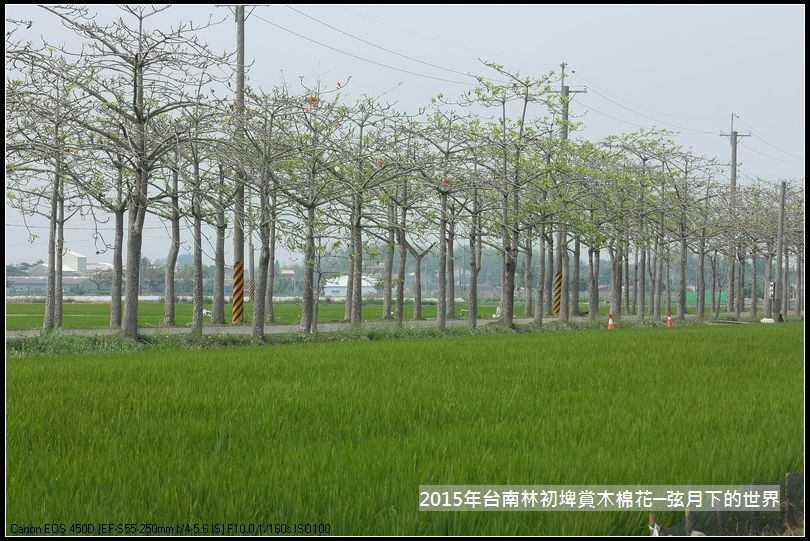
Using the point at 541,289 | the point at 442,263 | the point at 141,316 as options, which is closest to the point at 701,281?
the point at 541,289

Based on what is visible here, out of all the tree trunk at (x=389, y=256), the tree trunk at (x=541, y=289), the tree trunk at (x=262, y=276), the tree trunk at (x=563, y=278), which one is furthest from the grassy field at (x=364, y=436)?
the tree trunk at (x=563, y=278)

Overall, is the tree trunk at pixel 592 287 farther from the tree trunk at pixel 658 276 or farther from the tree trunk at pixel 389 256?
the tree trunk at pixel 389 256

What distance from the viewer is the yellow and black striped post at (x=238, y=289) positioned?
91.0 feet

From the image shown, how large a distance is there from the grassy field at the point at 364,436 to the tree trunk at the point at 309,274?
9077 mm

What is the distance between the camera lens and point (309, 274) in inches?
931

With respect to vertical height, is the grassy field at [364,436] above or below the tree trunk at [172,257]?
below

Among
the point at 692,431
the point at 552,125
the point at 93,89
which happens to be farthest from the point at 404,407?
the point at 552,125

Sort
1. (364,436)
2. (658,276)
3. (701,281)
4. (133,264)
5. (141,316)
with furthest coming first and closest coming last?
(701,281) < (141,316) < (658,276) < (133,264) < (364,436)

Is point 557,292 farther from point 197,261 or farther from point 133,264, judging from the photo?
point 133,264

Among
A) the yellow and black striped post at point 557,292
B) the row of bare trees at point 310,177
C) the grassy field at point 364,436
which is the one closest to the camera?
the grassy field at point 364,436

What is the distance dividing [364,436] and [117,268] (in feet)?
48.5

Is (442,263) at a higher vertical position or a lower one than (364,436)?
higher

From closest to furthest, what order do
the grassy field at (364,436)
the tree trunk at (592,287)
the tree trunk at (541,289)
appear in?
the grassy field at (364,436)
the tree trunk at (541,289)
the tree trunk at (592,287)

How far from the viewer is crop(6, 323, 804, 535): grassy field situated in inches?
192
